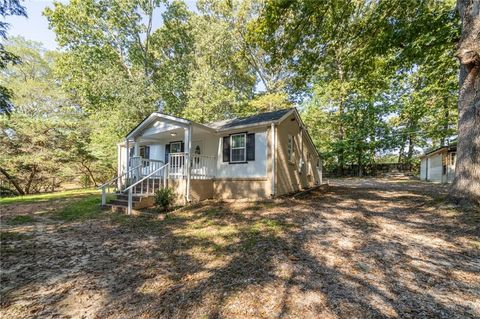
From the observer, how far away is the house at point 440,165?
17125 mm

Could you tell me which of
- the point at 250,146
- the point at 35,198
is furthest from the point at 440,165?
the point at 35,198

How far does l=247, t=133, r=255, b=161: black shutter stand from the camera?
32.4ft

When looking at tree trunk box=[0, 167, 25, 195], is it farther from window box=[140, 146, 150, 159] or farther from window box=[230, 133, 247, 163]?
window box=[230, 133, 247, 163]

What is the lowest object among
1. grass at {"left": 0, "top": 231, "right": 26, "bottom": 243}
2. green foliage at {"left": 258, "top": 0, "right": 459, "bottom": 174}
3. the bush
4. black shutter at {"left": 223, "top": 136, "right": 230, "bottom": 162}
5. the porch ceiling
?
grass at {"left": 0, "top": 231, "right": 26, "bottom": 243}

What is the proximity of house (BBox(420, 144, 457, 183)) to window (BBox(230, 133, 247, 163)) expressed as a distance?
16281 millimetres

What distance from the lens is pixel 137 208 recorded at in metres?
8.54

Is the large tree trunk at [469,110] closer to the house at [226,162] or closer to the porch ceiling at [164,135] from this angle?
the house at [226,162]

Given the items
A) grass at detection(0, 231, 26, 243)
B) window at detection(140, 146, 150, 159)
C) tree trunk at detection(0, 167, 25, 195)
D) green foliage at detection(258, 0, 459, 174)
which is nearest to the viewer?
grass at detection(0, 231, 26, 243)

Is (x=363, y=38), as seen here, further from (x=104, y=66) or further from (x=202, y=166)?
(x=104, y=66)

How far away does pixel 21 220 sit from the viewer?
23.9ft

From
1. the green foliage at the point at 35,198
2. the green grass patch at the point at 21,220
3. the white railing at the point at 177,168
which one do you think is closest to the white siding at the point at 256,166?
the white railing at the point at 177,168

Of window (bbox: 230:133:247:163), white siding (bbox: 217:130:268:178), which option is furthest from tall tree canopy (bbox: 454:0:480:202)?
window (bbox: 230:133:247:163)

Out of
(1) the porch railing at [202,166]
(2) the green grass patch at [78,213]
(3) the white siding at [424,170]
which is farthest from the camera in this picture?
(3) the white siding at [424,170]

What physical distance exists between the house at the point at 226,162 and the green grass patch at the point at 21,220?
2.37 meters
